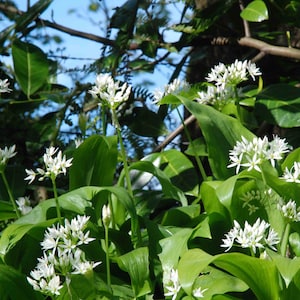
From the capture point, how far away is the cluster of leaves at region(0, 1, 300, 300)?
3.65ft

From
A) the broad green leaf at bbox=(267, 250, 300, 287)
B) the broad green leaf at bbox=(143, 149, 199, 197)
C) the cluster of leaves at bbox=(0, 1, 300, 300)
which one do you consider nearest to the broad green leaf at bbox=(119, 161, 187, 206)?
the cluster of leaves at bbox=(0, 1, 300, 300)

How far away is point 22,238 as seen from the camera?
1307mm

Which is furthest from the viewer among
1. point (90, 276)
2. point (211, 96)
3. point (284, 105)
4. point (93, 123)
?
point (93, 123)

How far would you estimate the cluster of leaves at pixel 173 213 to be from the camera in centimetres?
111

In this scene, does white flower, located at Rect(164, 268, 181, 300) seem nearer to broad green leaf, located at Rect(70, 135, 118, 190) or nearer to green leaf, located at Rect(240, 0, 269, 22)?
broad green leaf, located at Rect(70, 135, 118, 190)

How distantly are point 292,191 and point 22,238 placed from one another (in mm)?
463

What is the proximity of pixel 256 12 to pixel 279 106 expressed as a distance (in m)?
0.26

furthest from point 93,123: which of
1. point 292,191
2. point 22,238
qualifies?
point 292,191

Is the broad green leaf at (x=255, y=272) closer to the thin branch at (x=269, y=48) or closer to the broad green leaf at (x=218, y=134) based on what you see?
the broad green leaf at (x=218, y=134)

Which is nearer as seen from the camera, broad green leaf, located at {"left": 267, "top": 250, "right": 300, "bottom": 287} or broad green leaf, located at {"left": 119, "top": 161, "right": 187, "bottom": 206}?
broad green leaf, located at {"left": 267, "top": 250, "right": 300, "bottom": 287}

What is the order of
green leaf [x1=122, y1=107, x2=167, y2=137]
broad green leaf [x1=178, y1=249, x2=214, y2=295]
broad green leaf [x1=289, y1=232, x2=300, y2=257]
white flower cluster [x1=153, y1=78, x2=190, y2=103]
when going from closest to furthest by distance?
broad green leaf [x1=178, y1=249, x2=214, y2=295], broad green leaf [x1=289, y1=232, x2=300, y2=257], white flower cluster [x1=153, y1=78, x2=190, y2=103], green leaf [x1=122, y1=107, x2=167, y2=137]

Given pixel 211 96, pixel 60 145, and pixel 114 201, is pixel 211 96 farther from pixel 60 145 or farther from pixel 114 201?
pixel 60 145

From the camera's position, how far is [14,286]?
1188 millimetres

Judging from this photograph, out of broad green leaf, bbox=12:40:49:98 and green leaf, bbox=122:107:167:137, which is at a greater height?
broad green leaf, bbox=12:40:49:98
